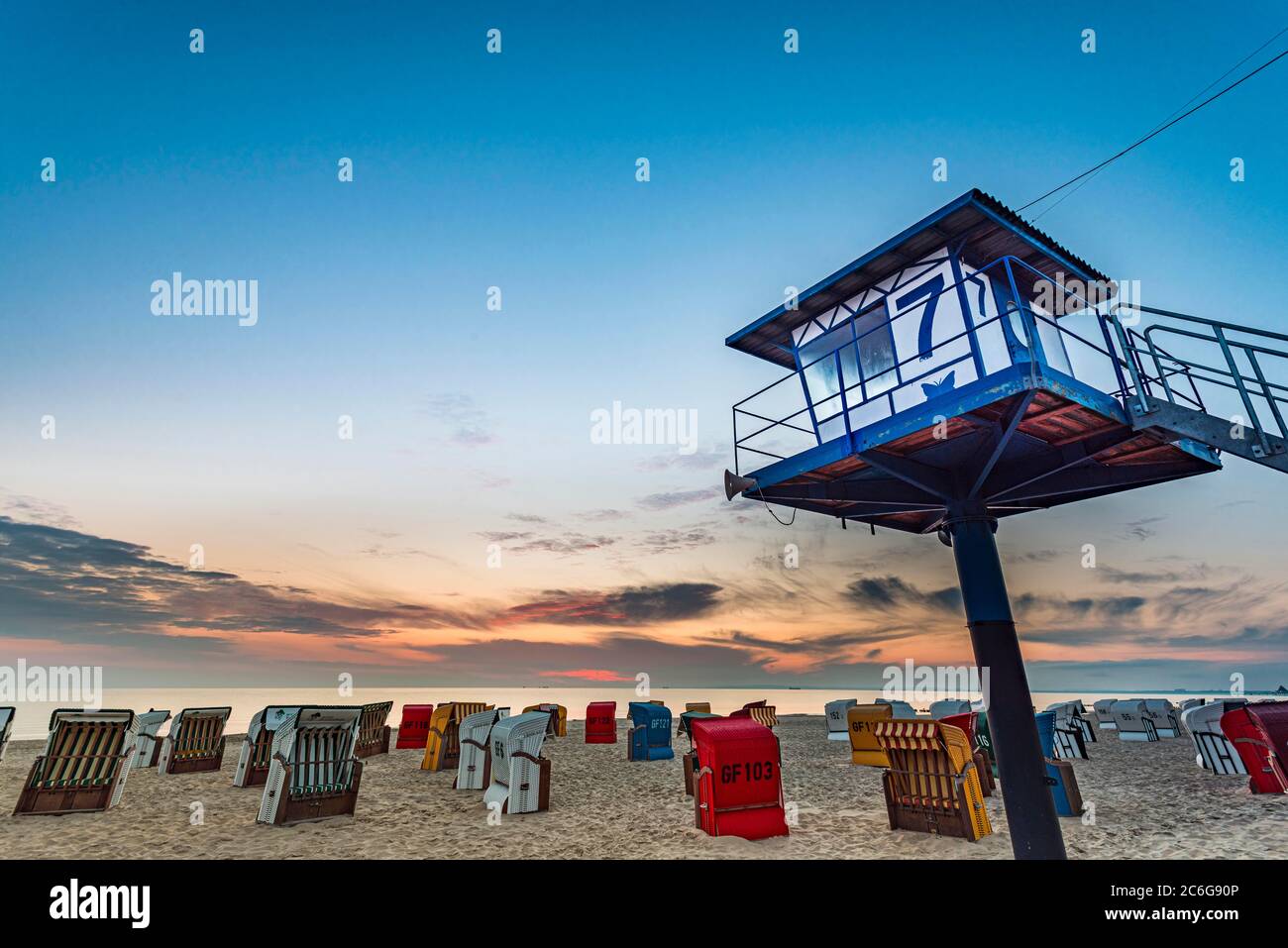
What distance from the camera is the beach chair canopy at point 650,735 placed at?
21.5 m

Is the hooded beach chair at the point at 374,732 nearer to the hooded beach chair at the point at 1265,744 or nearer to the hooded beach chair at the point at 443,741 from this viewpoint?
the hooded beach chair at the point at 443,741

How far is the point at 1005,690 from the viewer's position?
9164 mm

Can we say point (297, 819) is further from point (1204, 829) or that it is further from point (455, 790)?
point (1204, 829)

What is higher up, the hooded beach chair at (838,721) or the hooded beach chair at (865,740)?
the hooded beach chair at (865,740)

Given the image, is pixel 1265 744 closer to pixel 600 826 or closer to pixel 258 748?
pixel 600 826

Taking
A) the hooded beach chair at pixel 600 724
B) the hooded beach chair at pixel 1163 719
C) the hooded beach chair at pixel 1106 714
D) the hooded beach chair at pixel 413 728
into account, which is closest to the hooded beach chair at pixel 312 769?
the hooded beach chair at pixel 413 728

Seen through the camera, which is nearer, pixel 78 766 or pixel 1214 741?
pixel 78 766

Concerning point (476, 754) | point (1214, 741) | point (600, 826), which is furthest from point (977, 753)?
point (476, 754)

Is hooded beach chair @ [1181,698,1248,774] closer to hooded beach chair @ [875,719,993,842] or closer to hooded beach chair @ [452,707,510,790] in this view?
hooded beach chair @ [875,719,993,842]

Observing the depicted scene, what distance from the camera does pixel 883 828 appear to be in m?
11.2

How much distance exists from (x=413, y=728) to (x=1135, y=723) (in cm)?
3188

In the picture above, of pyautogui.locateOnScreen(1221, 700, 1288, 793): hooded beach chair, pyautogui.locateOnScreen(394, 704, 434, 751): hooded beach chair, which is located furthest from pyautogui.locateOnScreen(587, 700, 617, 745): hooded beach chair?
pyautogui.locateOnScreen(1221, 700, 1288, 793): hooded beach chair

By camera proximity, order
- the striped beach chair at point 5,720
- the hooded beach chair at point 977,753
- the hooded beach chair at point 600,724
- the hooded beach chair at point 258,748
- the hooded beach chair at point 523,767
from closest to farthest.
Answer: the hooded beach chair at point 523,767
the hooded beach chair at point 977,753
the striped beach chair at point 5,720
the hooded beach chair at point 258,748
the hooded beach chair at point 600,724

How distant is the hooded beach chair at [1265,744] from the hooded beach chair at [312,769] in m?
19.7
